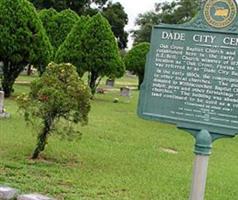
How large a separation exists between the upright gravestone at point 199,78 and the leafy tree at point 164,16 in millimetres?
64234

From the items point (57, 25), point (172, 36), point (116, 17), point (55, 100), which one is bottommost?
point (55, 100)

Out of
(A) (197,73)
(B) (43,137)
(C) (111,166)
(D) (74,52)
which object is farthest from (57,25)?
(A) (197,73)

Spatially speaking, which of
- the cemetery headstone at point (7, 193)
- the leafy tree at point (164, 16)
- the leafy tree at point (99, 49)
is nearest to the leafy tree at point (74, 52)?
the leafy tree at point (99, 49)

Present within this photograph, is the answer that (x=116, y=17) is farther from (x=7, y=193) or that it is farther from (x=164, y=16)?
(x=7, y=193)

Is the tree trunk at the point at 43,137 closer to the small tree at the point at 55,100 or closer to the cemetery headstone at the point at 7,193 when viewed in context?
the small tree at the point at 55,100

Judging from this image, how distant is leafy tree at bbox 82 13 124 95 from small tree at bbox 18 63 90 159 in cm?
1553

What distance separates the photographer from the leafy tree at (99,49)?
25328 mm

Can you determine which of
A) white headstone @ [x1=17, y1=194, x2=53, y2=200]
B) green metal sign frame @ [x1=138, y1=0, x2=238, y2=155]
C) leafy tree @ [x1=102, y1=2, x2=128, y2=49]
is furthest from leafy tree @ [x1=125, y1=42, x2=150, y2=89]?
green metal sign frame @ [x1=138, y1=0, x2=238, y2=155]

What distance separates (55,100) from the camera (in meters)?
9.34

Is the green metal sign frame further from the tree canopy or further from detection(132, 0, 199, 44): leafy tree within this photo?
detection(132, 0, 199, 44): leafy tree

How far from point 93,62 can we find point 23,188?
18.1 meters

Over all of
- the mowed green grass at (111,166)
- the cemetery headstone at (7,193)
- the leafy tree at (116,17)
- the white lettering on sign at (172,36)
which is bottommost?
the mowed green grass at (111,166)

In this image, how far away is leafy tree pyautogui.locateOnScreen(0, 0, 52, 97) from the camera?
21453 mm

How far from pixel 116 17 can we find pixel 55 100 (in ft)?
169
